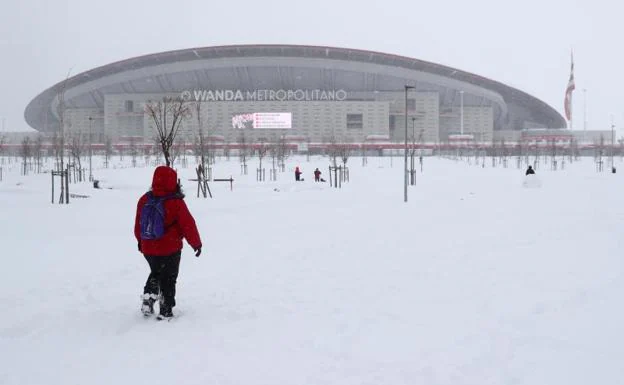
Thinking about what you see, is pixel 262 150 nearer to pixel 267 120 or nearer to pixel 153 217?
pixel 267 120

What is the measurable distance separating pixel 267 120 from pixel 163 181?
77.8 m

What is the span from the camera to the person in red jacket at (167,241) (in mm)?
5176

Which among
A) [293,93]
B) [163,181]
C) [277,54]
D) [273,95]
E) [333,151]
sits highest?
[277,54]

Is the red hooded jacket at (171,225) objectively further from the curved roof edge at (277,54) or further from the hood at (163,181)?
the curved roof edge at (277,54)

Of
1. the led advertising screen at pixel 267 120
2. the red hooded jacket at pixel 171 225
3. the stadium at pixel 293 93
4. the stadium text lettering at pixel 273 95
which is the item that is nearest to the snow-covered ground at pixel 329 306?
the red hooded jacket at pixel 171 225

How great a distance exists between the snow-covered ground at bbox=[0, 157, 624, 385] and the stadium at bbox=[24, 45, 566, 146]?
68.2 meters

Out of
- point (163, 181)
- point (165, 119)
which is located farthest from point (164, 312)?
point (165, 119)

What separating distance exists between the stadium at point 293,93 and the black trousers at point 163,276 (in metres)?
73.3

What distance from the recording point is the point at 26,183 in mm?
28406

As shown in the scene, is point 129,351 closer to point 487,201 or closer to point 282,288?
point 282,288

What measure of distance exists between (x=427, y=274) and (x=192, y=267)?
3291 mm

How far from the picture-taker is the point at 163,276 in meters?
5.32

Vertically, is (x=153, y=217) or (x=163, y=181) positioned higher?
(x=163, y=181)

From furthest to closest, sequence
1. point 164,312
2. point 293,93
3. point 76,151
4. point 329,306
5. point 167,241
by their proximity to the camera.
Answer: point 293,93
point 76,151
point 329,306
point 164,312
point 167,241
